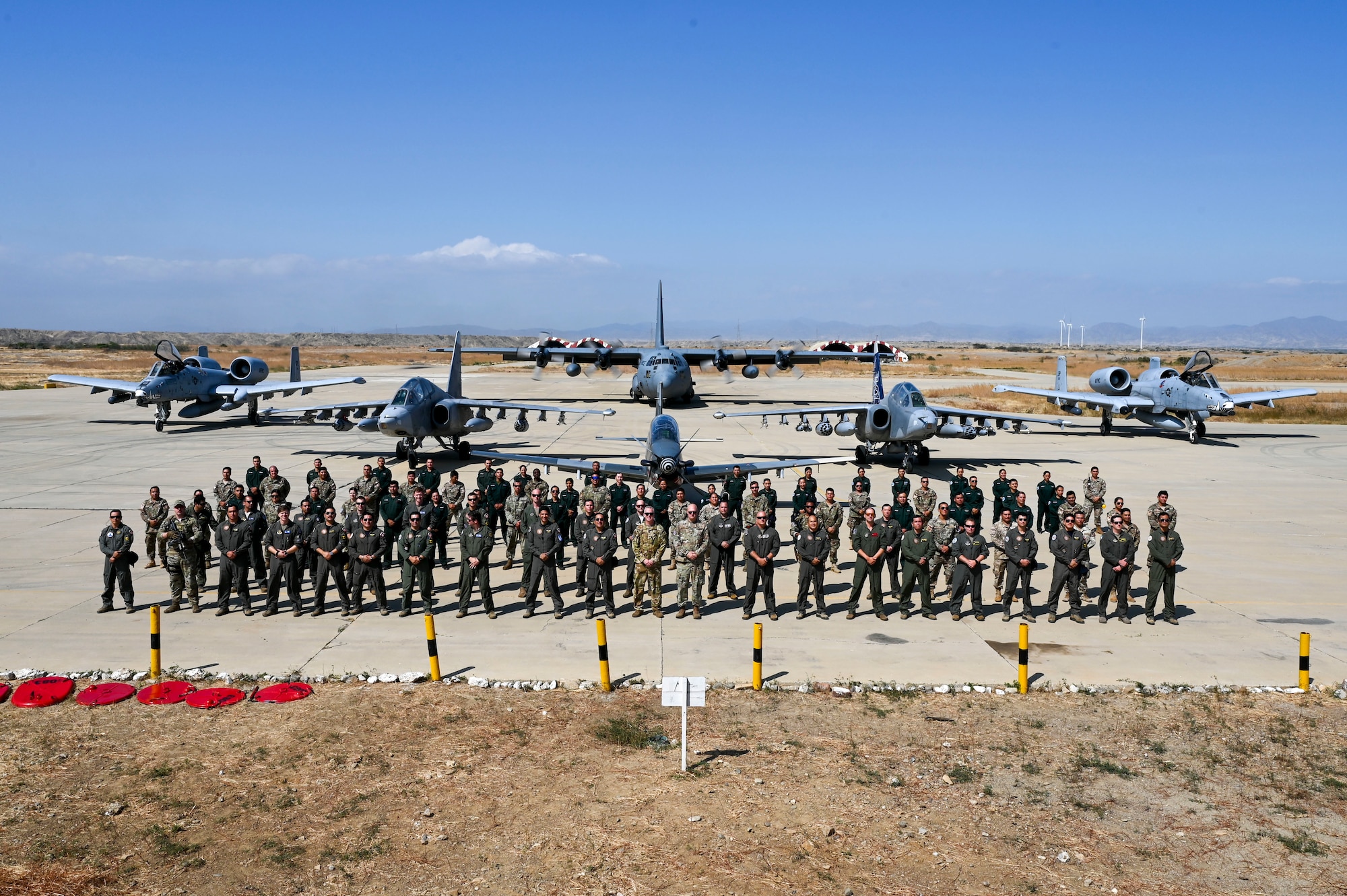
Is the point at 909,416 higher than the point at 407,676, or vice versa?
the point at 909,416

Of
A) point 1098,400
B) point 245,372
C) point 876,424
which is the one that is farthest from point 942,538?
point 245,372

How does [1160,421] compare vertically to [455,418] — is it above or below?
below

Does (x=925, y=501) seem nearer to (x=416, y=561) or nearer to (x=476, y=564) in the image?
(x=476, y=564)

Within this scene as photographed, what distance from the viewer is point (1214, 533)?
58.7ft

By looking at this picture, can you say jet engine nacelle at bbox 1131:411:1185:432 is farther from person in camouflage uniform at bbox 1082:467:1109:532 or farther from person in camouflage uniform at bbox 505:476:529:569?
person in camouflage uniform at bbox 505:476:529:569

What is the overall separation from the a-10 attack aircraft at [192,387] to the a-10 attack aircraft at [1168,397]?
29.0 m

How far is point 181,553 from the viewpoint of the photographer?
1219cm

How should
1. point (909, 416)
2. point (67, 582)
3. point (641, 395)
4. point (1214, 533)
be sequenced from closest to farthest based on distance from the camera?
point (67, 582) < point (1214, 533) < point (909, 416) < point (641, 395)

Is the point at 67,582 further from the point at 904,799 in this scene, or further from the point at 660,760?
the point at 904,799

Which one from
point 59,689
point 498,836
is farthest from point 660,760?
point 59,689

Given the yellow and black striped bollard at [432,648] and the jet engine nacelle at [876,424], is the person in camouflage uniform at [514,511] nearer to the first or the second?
the yellow and black striped bollard at [432,648]

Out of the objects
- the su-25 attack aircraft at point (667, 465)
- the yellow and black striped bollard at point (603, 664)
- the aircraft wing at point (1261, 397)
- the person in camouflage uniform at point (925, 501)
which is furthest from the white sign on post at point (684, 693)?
the aircraft wing at point (1261, 397)

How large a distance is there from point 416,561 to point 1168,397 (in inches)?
1192

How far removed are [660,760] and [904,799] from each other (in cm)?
223
